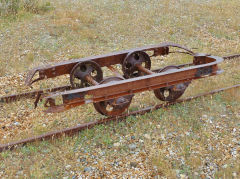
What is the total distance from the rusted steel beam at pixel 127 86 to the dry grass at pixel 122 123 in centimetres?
84

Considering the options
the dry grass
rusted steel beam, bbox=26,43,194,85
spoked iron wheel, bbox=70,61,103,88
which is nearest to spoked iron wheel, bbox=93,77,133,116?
the dry grass

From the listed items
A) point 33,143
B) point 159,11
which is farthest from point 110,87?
point 159,11

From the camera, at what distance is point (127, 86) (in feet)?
16.4

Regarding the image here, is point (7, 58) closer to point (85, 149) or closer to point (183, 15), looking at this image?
point (85, 149)

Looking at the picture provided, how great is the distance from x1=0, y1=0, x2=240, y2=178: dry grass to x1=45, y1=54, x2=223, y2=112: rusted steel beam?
843 millimetres

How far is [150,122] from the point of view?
566 cm

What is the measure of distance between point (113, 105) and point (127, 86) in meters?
0.59

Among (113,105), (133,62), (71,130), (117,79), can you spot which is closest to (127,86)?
(117,79)

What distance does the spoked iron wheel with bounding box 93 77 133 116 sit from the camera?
209 inches

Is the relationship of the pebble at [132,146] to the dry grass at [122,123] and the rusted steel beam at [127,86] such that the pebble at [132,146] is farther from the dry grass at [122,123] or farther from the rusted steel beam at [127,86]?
the rusted steel beam at [127,86]

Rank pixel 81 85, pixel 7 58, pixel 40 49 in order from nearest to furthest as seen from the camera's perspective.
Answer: pixel 81 85 < pixel 7 58 < pixel 40 49

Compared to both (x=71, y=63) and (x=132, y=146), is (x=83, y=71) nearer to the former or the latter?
(x=71, y=63)

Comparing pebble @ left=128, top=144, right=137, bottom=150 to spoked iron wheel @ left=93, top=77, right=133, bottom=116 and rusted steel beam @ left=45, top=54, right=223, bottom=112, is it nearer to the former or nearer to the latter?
spoked iron wheel @ left=93, top=77, right=133, bottom=116

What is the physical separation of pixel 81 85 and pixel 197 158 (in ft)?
9.33
